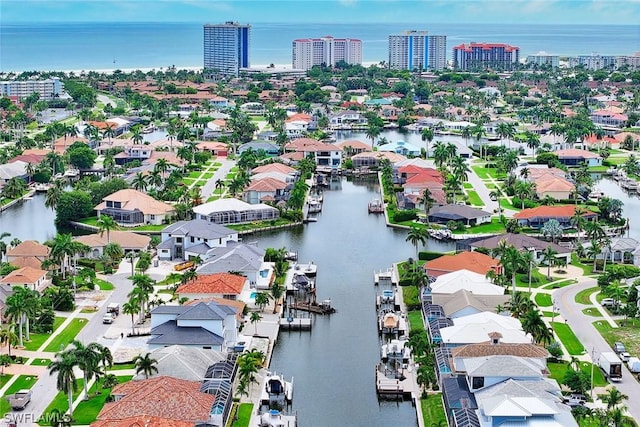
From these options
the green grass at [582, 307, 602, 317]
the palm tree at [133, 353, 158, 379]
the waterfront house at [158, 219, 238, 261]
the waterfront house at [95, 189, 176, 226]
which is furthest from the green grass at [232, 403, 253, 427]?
the waterfront house at [95, 189, 176, 226]

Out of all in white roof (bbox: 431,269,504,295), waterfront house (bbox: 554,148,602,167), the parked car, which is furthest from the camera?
waterfront house (bbox: 554,148,602,167)

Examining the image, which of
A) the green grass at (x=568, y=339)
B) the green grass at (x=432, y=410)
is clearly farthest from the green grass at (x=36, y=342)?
the green grass at (x=568, y=339)

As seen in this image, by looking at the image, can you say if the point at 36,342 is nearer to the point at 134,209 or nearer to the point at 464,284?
the point at 464,284

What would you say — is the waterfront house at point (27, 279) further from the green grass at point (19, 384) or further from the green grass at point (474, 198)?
the green grass at point (474, 198)

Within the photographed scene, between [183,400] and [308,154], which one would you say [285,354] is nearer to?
[183,400]

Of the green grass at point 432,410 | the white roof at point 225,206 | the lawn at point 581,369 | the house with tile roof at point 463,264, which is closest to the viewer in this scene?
the green grass at point 432,410

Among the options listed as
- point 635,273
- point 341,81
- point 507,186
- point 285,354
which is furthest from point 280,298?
point 341,81

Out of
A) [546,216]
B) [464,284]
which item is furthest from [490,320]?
[546,216]

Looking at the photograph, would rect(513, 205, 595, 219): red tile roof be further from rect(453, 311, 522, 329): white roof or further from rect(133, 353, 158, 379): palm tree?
rect(133, 353, 158, 379): palm tree
